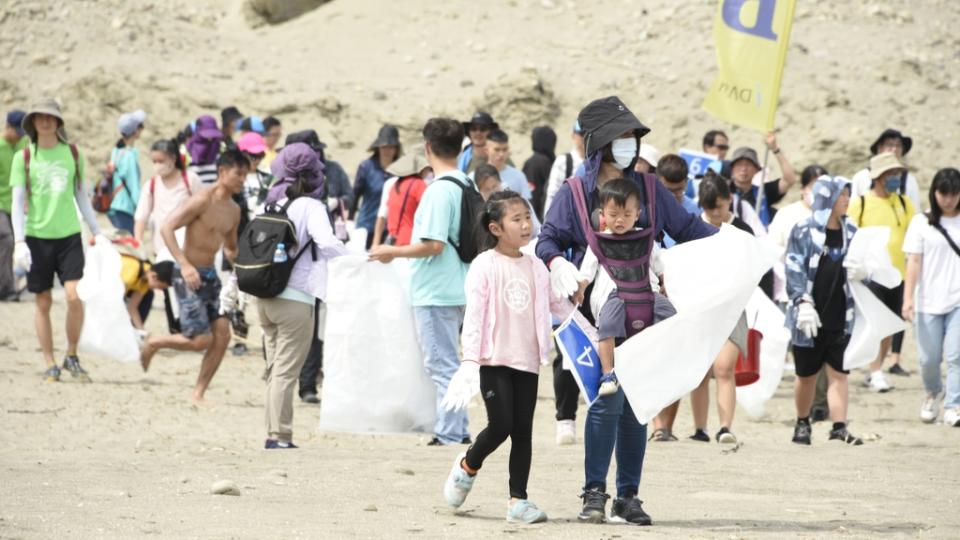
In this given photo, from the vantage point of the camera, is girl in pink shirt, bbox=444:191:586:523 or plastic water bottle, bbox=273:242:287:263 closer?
girl in pink shirt, bbox=444:191:586:523

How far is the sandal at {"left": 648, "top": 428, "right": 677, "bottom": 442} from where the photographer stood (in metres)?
9.69

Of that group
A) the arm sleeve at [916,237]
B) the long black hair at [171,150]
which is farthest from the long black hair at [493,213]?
the long black hair at [171,150]

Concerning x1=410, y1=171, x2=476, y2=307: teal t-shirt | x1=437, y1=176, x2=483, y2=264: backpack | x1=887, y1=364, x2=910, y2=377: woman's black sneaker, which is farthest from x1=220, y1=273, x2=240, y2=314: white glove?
x1=887, y1=364, x2=910, y2=377: woman's black sneaker

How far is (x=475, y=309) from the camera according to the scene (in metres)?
6.55

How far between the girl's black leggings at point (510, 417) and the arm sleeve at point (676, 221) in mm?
861

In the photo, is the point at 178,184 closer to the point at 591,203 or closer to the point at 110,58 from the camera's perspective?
the point at 591,203

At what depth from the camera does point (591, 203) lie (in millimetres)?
6562

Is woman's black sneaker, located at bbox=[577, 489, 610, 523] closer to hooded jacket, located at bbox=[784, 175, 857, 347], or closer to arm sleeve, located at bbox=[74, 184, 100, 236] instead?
hooded jacket, located at bbox=[784, 175, 857, 347]

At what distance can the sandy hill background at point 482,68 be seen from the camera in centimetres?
2086

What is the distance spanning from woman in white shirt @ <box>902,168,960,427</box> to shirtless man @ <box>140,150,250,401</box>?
484 centimetres

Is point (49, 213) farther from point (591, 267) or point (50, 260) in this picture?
point (591, 267)

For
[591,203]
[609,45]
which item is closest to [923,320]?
[591,203]

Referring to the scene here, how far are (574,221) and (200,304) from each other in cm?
498

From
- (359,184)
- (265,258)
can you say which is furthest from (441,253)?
(359,184)
